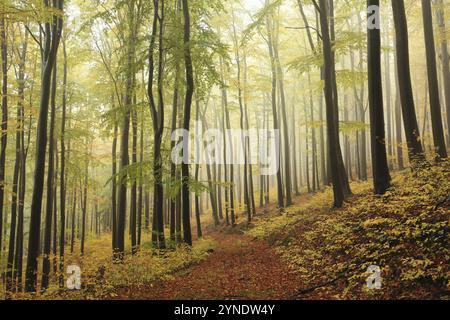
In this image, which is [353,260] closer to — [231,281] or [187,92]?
[231,281]

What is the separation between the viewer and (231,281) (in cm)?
891

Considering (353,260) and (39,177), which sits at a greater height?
(39,177)

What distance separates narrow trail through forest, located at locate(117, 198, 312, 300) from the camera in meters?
7.50

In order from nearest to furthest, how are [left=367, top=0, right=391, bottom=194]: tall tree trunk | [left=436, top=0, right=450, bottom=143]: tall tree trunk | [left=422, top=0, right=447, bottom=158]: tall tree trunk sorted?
[left=367, top=0, right=391, bottom=194]: tall tree trunk → [left=422, top=0, right=447, bottom=158]: tall tree trunk → [left=436, top=0, right=450, bottom=143]: tall tree trunk

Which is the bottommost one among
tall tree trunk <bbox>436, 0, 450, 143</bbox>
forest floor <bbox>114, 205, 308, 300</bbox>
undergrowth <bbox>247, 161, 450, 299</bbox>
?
forest floor <bbox>114, 205, 308, 300</bbox>

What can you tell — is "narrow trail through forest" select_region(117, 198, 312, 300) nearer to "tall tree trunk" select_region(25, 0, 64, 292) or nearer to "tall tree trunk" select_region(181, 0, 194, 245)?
"tall tree trunk" select_region(181, 0, 194, 245)

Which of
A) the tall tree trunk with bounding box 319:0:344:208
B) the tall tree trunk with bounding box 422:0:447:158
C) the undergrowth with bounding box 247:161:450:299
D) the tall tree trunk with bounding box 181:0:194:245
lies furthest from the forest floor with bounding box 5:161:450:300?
the tall tree trunk with bounding box 422:0:447:158

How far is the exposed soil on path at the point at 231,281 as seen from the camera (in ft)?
24.7

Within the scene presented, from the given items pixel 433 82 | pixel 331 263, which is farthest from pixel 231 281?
pixel 433 82

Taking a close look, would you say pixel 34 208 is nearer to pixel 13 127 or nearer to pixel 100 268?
pixel 100 268

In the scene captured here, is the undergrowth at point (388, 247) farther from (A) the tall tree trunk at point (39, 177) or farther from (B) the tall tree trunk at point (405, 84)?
(A) the tall tree trunk at point (39, 177)

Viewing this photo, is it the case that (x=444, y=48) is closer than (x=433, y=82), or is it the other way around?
(x=433, y=82)

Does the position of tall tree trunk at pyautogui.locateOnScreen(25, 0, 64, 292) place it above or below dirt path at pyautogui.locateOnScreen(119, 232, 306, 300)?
above
